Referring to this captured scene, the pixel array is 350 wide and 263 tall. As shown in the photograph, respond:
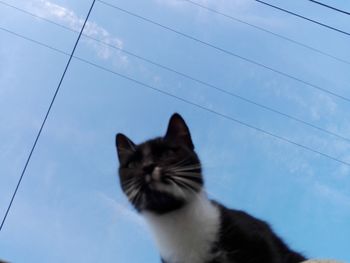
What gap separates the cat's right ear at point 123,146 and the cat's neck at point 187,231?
327mm

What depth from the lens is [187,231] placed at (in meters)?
1.78

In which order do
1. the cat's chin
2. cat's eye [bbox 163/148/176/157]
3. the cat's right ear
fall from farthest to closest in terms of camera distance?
the cat's right ear < cat's eye [bbox 163/148/176/157] < the cat's chin

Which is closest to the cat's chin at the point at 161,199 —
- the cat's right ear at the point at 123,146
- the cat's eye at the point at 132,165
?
the cat's eye at the point at 132,165

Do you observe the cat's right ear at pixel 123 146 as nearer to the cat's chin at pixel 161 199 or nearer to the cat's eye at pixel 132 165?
the cat's eye at pixel 132 165

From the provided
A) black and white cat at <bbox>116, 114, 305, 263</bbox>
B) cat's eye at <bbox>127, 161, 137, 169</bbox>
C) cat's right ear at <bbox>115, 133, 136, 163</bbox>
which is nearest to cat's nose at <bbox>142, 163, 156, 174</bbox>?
black and white cat at <bbox>116, 114, 305, 263</bbox>

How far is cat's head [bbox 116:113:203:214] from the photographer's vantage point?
5.70 ft

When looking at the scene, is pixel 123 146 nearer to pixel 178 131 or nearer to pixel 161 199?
pixel 178 131

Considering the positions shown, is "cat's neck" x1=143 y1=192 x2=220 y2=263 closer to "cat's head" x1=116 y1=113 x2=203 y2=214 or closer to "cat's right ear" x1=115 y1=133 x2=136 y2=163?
"cat's head" x1=116 y1=113 x2=203 y2=214

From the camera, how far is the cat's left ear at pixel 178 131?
6.82 feet

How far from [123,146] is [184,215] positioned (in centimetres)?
54

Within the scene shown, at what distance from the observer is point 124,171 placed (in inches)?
76.7

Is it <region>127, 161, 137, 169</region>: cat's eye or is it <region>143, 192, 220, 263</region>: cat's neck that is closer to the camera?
<region>143, 192, 220, 263</region>: cat's neck

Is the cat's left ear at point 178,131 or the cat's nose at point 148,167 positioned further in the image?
the cat's left ear at point 178,131

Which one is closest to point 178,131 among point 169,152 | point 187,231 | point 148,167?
point 169,152
